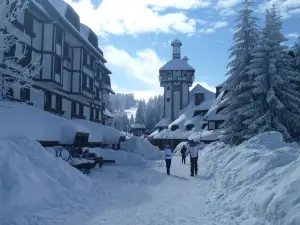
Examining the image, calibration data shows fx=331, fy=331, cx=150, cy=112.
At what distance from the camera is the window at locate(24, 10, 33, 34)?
2006cm

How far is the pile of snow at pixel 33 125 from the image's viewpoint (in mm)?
16219

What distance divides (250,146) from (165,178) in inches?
167

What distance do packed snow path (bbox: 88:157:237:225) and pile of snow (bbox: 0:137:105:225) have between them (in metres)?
0.95

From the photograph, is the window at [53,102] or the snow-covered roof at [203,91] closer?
the window at [53,102]

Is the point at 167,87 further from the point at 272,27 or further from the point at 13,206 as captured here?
the point at 13,206

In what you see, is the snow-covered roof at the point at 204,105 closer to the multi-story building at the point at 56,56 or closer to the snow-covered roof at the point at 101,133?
the multi-story building at the point at 56,56

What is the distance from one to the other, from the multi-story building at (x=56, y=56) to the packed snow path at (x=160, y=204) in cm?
788

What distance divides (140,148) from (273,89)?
16675 millimetres

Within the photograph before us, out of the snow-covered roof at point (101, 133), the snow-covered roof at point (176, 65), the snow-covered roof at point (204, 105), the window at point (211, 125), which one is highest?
the snow-covered roof at point (176, 65)

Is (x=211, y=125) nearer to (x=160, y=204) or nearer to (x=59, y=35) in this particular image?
(x=59, y=35)

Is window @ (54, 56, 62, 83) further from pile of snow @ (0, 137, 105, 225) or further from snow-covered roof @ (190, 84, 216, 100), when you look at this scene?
snow-covered roof @ (190, 84, 216, 100)

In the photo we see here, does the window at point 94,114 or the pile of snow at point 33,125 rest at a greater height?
the window at point 94,114

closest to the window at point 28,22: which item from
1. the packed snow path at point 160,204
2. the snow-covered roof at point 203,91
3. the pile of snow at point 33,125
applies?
the pile of snow at point 33,125

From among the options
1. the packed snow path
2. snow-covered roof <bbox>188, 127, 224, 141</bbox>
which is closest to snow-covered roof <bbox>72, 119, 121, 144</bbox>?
the packed snow path
